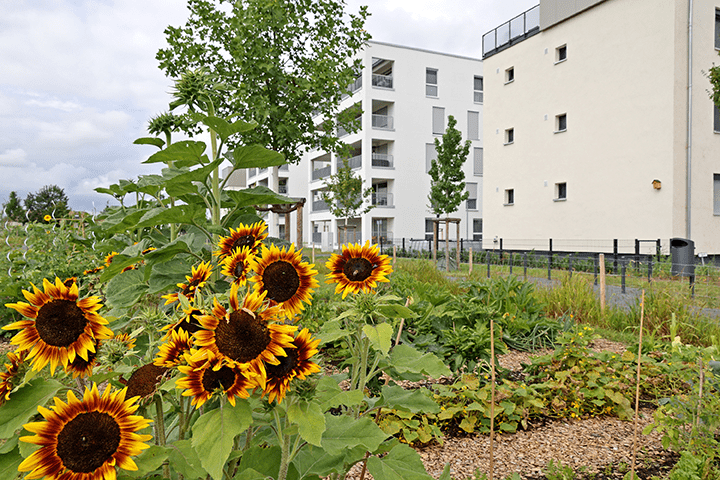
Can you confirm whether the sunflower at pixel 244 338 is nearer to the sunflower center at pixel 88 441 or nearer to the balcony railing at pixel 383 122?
the sunflower center at pixel 88 441

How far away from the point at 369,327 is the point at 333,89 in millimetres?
7549

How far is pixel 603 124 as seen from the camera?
16094 mm

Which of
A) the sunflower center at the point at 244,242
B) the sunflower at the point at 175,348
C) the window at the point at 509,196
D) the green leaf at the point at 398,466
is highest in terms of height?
the window at the point at 509,196

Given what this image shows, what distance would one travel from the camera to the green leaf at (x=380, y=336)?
1.06m

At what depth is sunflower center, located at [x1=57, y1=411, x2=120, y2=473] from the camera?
724 millimetres

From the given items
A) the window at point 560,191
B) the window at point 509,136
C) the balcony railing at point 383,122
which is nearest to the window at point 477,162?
the balcony railing at point 383,122

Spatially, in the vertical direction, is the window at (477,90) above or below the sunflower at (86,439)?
above

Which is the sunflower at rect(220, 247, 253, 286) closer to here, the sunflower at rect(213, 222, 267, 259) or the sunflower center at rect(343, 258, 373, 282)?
the sunflower at rect(213, 222, 267, 259)

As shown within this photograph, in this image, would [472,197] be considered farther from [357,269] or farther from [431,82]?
[357,269]

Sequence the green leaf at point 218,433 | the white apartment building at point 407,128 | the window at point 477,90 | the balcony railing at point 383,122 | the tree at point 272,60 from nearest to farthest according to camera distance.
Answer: the green leaf at point 218,433 < the tree at point 272,60 < the white apartment building at point 407,128 < the balcony railing at point 383,122 < the window at point 477,90

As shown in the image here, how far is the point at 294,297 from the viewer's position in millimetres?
1031

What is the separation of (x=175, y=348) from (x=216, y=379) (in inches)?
6.2

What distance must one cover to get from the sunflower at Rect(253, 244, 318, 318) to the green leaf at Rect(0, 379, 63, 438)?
45 centimetres

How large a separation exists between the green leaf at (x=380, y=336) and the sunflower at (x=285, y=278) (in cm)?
18
